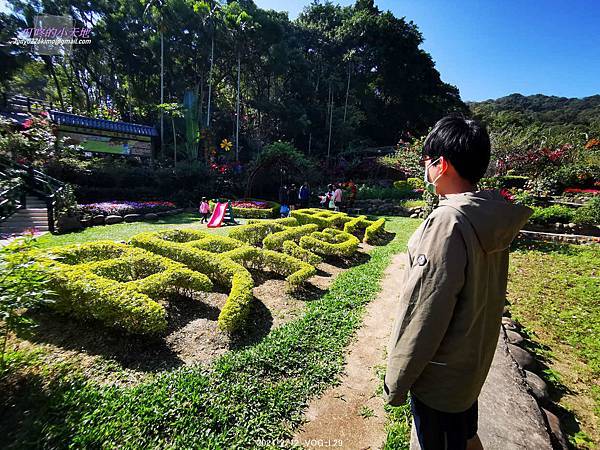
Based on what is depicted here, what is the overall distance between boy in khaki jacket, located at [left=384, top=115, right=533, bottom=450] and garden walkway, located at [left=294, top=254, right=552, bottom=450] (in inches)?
44.5

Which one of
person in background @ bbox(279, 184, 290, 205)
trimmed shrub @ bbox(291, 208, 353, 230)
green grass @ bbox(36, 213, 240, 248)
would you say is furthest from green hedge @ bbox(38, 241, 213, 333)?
person in background @ bbox(279, 184, 290, 205)

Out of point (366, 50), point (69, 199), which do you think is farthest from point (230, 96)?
point (69, 199)

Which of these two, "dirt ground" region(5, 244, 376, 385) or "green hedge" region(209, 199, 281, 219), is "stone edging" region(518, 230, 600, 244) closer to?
"dirt ground" region(5, 244, 376, 385)

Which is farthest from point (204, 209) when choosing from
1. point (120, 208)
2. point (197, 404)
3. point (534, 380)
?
point (534, 380)

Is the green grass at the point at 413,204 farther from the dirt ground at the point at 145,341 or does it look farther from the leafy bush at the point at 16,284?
the leafy bush at the point at 16,284

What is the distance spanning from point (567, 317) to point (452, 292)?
18.5ft

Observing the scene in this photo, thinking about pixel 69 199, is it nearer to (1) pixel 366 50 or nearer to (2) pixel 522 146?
(2) pixel 522 146

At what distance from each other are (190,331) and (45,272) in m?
1.72

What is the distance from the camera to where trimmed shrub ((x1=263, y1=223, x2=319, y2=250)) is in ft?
22.3

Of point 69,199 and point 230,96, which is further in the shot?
point 230,96

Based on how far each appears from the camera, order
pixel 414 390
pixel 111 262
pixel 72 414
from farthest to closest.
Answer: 1. pixel 111 262
2. pixel 72 414
3. pixel 414 390

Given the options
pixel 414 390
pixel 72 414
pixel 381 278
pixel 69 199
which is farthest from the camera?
pixel 69 199

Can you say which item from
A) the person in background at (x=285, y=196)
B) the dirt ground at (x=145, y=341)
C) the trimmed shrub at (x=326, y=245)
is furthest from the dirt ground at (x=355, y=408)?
the person in background at (x=285, y=196)

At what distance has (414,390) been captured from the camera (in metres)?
1.43
